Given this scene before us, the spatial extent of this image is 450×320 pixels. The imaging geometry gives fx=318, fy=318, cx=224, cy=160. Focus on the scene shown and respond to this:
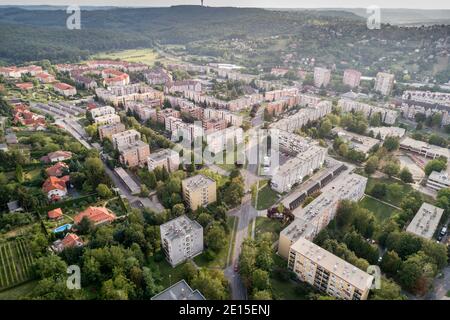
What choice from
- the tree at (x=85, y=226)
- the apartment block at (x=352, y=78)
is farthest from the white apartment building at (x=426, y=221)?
the apartment block at (x=352, y=78)

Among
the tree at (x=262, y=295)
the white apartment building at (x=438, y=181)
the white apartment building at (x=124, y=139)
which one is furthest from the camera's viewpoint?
the white apartment building at (x=124, y=139)

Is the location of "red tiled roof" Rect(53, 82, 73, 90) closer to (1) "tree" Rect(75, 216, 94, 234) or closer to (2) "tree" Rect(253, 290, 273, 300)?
(1) "tree" Rect(75, 216, 94, 234)

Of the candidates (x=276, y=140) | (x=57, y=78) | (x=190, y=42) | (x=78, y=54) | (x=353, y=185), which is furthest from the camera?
(x=190, y=42)

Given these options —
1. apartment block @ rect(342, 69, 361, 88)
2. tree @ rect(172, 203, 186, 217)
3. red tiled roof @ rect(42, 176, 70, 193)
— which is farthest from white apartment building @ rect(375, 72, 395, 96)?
red tiled roof @ rect(42, 176, 70, 193)

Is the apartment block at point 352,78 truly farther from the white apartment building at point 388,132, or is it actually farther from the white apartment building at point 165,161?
the white apartment building at point 165,161
